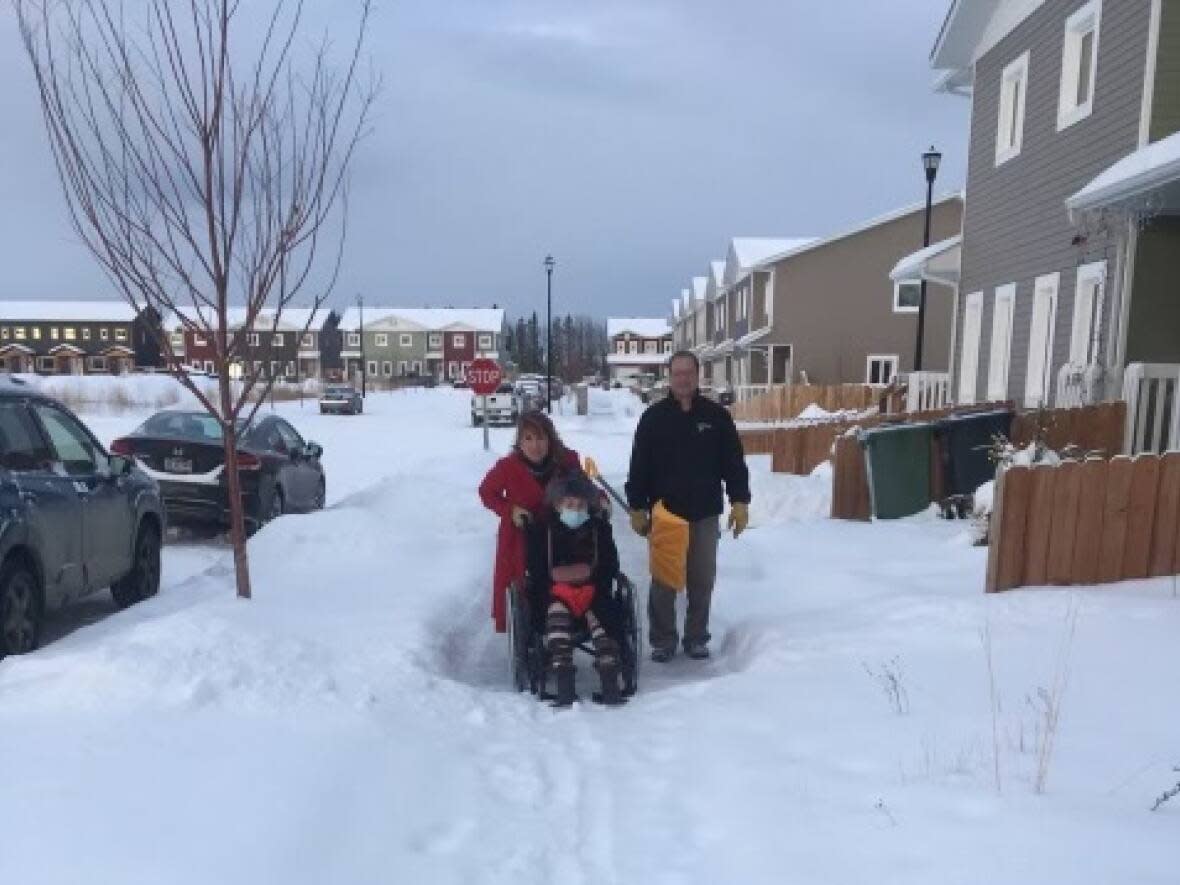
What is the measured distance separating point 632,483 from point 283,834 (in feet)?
A: 10.1

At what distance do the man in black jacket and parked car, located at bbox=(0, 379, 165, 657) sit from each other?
3471 mm

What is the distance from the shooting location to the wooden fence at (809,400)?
66.9ft

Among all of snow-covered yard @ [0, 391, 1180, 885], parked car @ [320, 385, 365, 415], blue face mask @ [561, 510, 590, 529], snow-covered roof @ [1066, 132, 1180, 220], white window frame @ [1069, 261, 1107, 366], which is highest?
snow-covered roof @ [1066, 132, 1180, 220]

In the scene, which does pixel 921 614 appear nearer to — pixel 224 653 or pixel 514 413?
pixel 224 653

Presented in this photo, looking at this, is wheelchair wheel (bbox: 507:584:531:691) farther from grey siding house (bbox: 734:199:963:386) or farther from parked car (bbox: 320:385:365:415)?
parked car (bbox: 320:385:365:415)

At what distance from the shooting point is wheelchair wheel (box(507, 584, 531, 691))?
Result: 434cm

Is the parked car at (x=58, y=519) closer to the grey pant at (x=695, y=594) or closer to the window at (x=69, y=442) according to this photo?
the window at (x=69, y=442)

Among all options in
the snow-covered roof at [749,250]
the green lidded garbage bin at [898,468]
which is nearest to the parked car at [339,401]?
the snow-covered roof at [749,250]

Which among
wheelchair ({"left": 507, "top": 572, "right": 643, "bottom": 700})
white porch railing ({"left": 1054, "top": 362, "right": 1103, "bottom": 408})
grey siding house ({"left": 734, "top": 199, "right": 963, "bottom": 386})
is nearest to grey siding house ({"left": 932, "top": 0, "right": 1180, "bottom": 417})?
white porch railing ({"left": 1054, "top": 362, "right": 1103, "bottom": 408})

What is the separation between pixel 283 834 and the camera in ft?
8.36

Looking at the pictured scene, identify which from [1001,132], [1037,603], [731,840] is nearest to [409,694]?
[731,840]

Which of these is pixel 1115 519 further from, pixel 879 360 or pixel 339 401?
pixel 339 401

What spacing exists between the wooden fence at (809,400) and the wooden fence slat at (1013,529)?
14308mm

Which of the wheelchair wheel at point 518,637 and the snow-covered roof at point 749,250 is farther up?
the snow-covered roof at point 749,250
